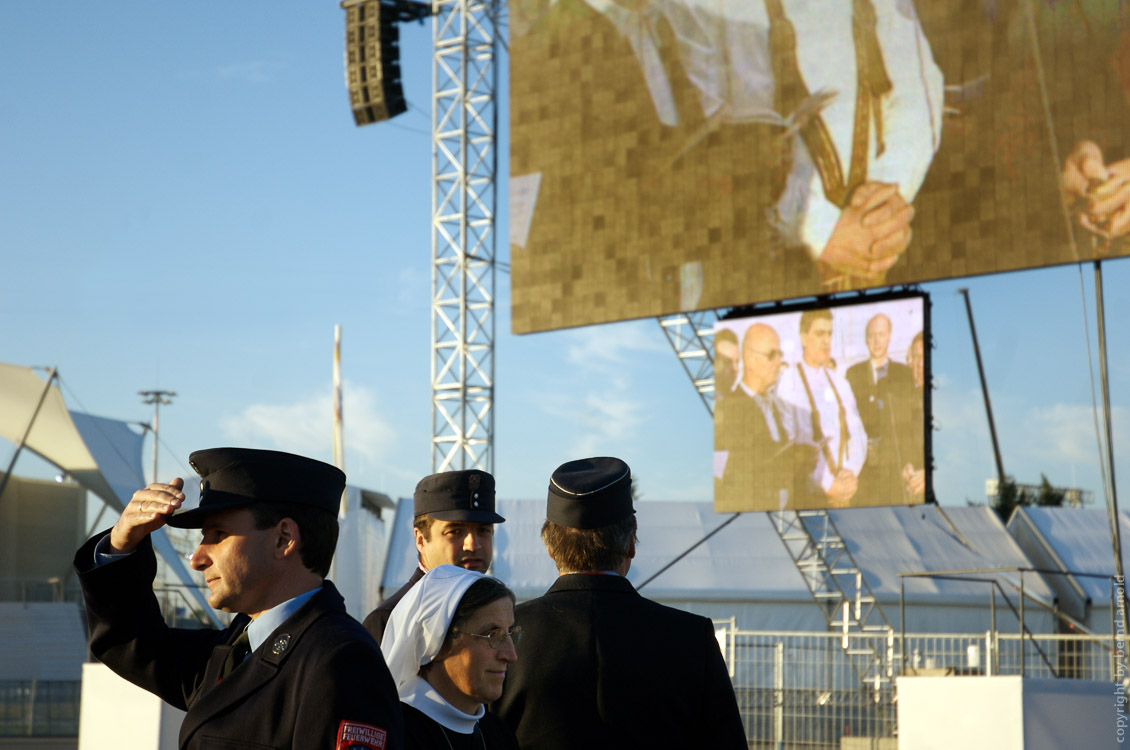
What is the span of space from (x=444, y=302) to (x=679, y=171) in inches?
194

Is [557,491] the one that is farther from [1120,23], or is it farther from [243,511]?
[1120,23]

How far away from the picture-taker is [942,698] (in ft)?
22.3

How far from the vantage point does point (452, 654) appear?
7.55 ft

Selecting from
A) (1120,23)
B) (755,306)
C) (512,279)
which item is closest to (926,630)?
(755,306)

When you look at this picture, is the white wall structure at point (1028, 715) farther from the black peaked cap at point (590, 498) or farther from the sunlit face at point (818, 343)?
the sunlit face at point (818, 343)

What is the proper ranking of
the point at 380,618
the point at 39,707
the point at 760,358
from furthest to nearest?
the point at 39,707, the point at 760,358, the point at 380,618

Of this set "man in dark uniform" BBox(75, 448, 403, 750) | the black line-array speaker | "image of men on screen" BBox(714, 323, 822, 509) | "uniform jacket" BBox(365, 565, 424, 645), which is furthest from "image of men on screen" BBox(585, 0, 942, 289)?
"man in dark uniform" BBox(75, 448, 403, 750)

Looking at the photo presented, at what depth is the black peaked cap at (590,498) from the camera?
2902 millimetres

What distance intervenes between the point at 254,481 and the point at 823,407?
34.7 ft

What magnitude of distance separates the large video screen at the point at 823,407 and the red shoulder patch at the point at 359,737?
34.0 feet

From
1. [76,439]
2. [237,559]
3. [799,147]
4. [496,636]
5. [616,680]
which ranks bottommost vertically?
[616,680]

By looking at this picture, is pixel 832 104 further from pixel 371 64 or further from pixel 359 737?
pixel 359 737

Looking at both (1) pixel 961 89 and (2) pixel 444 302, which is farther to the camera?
(2) pixel 444 302

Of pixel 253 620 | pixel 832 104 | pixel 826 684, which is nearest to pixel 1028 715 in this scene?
pixel 253 620
